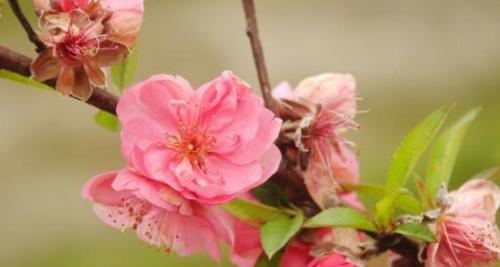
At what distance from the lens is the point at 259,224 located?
897 millimetres

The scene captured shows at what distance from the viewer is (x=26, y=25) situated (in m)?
0.74

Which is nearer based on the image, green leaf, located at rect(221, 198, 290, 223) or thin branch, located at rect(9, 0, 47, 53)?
thin branch, located at rect(9, 0, 47, 53)

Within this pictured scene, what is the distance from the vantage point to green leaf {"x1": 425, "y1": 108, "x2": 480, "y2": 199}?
0.98 meters

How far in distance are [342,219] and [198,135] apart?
5.6 inches

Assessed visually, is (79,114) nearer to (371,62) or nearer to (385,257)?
(371,62)

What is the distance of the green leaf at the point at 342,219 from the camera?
0.81m

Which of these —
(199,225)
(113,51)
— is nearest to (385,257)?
(199,225)

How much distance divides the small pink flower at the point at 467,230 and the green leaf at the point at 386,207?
4 centimetres

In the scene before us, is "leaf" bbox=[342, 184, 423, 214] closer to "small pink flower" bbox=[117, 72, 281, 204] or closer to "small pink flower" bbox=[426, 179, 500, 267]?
"small pink flower" bbox=[426, 179, 500, 267]

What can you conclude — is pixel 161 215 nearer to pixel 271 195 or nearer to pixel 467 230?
pixel 271 195

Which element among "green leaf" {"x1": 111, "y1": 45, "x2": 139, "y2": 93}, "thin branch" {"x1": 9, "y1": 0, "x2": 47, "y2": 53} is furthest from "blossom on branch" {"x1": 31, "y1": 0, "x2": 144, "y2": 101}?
"green leaf" {"x1": 111, "y1": 45, "x2": 139, "y2": 93}

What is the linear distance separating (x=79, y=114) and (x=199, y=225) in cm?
316

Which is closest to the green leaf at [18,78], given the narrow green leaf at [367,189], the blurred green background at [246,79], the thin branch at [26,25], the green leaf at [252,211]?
the thin branch at [26,25]

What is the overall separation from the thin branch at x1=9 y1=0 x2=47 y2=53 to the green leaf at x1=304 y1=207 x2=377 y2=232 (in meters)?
0.26
